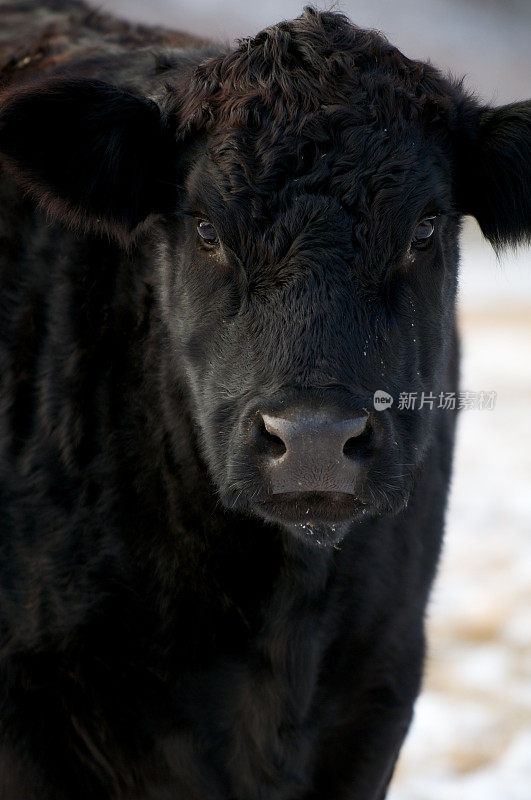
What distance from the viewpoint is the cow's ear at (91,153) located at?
109 inches

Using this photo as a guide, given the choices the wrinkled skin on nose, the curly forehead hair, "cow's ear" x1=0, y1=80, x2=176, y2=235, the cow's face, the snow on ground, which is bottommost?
the snow on ground

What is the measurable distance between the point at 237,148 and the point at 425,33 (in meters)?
39.7

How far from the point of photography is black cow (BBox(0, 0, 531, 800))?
2561 mm

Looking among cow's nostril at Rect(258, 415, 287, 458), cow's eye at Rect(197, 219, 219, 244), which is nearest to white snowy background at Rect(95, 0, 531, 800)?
cow's eye at Rect(197, 219, 219, 244)

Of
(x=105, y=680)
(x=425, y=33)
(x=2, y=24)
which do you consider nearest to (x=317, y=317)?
(x=105, y=680)

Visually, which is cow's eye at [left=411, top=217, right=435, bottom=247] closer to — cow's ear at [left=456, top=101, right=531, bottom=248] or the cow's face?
the cow's face

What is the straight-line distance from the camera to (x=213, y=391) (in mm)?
2688

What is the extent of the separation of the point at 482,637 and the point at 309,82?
3.21 meters

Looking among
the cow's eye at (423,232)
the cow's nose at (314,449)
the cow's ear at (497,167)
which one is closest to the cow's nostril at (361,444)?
the cow's nose at (314,449)

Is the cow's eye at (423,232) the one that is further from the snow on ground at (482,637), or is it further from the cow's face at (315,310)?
the snow on ground at (482,637)

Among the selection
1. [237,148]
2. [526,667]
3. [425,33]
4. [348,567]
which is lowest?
[526,667]

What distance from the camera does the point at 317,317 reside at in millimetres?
2402

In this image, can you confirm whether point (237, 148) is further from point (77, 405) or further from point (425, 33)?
point (425, 33)

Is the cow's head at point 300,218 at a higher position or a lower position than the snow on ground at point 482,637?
higher
